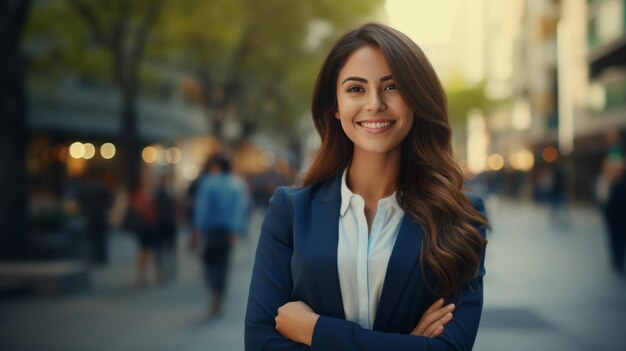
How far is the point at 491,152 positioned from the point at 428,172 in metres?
71.5

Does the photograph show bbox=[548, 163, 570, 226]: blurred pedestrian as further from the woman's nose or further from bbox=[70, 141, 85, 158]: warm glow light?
bbox=[70, 141, 85, 158]: warm glow light

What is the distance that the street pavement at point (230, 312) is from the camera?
7.38m

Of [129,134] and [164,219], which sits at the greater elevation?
[129,134]

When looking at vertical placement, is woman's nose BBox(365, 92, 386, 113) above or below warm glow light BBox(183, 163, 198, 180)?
above

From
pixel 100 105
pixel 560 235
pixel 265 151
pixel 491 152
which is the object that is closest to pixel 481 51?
pixel 491 152

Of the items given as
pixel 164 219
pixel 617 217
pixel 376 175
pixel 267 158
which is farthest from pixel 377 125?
pixel 267 158

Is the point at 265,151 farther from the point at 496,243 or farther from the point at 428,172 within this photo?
the point at 428,172

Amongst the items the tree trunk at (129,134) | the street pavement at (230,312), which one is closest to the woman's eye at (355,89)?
the street pavement at (230,312)

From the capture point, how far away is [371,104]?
2357 millimetres

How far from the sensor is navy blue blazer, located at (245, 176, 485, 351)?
7.48ft

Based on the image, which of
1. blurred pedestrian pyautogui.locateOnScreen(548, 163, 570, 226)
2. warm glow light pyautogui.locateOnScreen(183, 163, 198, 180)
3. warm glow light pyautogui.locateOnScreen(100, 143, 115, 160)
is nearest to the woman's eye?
blurred pedestrian pyautogui.locateOnScreen(548, 163, 570, 226)

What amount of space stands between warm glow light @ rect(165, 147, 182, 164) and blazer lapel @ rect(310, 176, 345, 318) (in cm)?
4458

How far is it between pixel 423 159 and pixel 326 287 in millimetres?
545

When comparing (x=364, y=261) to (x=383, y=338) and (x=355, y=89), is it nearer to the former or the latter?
(x=383, y=338)
